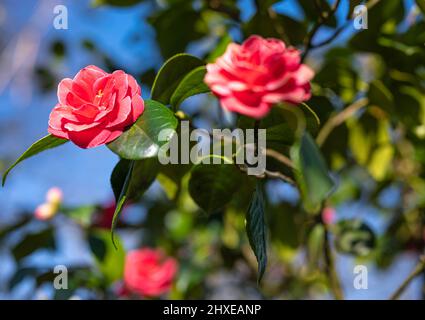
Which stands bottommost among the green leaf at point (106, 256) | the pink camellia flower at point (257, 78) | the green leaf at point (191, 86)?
the green leaf at point (106, 256)

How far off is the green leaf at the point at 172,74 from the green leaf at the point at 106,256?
27.6 inches

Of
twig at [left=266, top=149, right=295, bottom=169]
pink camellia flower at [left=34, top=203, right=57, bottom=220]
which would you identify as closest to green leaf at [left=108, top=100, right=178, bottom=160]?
twig at [left=266, top=149, right=295, bottom=169]

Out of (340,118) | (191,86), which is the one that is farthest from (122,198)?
(340,118)

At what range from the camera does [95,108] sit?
0.75m

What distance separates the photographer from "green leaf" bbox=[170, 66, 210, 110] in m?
0.77

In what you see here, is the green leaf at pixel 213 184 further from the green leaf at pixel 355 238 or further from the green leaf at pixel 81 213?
the green leaf at pixel 81 213

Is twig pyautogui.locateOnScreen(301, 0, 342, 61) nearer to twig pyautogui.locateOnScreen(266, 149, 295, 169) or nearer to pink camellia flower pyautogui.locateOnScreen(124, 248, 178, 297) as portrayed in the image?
twig pyautogui.locateOnScreen(266, 149, 295, 169)

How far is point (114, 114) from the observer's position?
2.44 feet

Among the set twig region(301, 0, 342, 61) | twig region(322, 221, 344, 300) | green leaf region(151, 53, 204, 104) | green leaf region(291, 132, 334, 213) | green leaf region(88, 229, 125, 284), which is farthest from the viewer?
green leaf region(88, 229, 125, 284)

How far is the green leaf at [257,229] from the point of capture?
755mm

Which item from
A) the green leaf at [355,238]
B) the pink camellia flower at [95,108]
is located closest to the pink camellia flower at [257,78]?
the pink camellia flower at [95,108]

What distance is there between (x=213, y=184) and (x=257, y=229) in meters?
0.15

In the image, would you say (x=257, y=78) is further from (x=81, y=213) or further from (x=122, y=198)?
(x=81, y=213)
